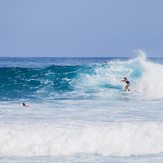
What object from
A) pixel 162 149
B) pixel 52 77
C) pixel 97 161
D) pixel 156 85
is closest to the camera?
pixel 97 161

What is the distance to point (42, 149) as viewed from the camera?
6168 millimetres

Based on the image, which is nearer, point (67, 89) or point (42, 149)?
point (42, 149)

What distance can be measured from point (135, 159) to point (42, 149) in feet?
7.11

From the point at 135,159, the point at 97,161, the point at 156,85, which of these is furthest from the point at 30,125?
the point at 156,85

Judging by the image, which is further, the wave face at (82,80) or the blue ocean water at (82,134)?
the wave face at (82,80)

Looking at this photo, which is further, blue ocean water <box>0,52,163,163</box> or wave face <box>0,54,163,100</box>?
wave face <box>0,54,163,100</box>

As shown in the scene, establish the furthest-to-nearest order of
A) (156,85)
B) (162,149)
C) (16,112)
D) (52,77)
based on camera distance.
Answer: (52,77)
(156,85)
(16,112)
(162,149)

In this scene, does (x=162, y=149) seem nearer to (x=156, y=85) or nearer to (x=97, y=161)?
(x=97, y=161)

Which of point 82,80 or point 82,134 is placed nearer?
point 82,134

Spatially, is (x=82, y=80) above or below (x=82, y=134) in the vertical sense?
above

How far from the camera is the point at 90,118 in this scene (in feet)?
29.0

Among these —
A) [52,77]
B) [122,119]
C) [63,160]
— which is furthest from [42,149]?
[52,77]

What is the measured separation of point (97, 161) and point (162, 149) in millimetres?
1669

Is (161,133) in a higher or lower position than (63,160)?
higher
